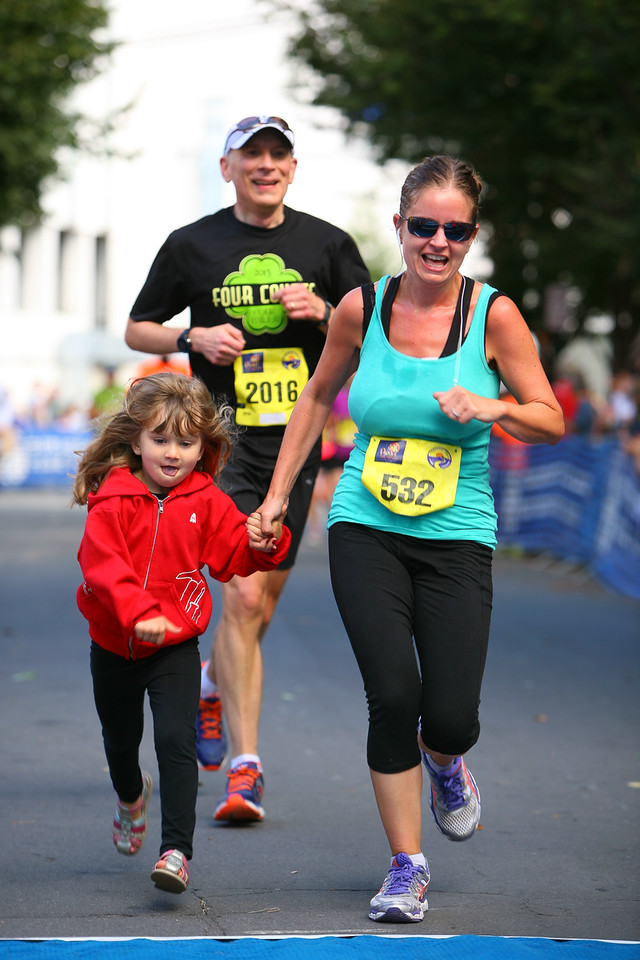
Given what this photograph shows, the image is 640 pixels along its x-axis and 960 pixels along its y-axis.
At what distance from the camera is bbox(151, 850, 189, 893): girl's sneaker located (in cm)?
405

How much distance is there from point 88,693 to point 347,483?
3790 mm

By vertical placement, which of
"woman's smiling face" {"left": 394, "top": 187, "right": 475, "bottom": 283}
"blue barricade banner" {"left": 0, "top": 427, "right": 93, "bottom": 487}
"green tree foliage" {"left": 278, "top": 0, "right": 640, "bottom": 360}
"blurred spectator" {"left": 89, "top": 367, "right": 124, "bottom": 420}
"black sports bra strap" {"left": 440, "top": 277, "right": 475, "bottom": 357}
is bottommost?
"blue barricade banner" {"left": 0, "top": 427, "right": 93, "bottom": 487}

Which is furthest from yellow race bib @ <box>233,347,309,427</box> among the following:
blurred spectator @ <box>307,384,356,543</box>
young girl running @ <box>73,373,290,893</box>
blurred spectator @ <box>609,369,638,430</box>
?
blurred spectator @ <box>609,369,638,430</box>

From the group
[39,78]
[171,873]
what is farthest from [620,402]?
[171,873]

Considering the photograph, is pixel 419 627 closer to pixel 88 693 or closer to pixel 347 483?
pixel 347 483

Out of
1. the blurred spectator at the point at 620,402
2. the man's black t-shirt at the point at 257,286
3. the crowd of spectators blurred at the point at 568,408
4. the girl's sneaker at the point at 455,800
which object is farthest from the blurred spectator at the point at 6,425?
the girl's sneaker at the point at 455,800

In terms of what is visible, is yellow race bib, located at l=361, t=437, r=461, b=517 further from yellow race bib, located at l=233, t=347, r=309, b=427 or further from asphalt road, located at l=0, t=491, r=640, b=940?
yellow race bib, located at l=233, t=347, r=309, b=427

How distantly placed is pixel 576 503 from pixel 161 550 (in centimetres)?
1122

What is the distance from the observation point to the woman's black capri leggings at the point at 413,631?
4133 millimetres

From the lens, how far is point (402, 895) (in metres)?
4.09

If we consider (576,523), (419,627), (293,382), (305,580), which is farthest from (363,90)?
(419,627)

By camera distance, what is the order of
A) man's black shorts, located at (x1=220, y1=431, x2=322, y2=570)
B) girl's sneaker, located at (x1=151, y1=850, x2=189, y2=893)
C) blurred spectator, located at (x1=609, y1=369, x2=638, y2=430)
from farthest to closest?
blurred spectator, located at (x1=609, y1=369, x2=638, y2=430) < man's black shorts, located at (x1=220, y1=431, x2=322, y2=570) < girl's sneaker, located at (x1=151, y1=850, x2=189, y2=893)

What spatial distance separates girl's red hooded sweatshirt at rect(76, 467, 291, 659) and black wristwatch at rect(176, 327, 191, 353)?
1.13m

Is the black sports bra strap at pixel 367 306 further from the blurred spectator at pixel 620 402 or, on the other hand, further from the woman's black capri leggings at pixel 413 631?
the blurred spectator at pixel 620 402
